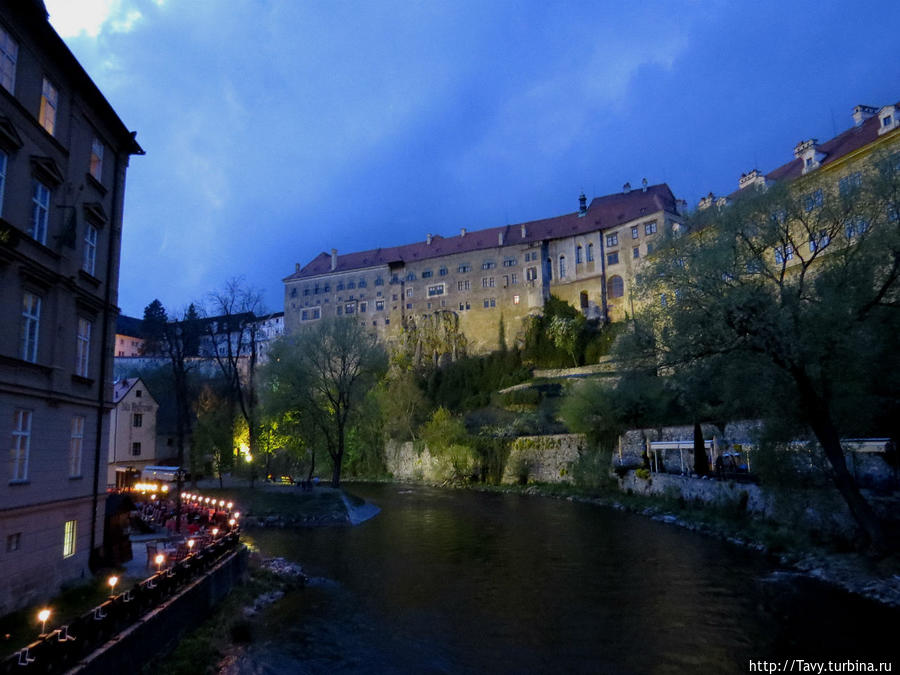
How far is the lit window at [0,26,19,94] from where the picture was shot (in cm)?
1055

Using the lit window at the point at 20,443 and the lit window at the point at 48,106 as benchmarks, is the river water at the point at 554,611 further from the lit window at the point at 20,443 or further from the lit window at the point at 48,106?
the lit window at the point at 48,106

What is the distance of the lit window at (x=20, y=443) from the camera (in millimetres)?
10594

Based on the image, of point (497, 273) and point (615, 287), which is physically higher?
point (497, 273)

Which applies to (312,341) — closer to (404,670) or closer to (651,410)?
(651,410)

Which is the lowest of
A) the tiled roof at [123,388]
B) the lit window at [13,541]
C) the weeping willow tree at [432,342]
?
the lit window at [13,541]

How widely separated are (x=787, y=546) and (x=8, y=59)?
1017 inches

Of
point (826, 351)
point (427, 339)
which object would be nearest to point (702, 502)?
point (826, 351)

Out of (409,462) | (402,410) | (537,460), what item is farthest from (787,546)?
(402,410)

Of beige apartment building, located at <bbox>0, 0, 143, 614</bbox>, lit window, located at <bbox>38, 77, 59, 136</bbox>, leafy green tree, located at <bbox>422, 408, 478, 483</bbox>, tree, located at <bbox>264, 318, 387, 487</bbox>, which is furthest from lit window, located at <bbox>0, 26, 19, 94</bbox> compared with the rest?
leafy green tree, located at <bbox>422, 408, 478, 483</bbox>

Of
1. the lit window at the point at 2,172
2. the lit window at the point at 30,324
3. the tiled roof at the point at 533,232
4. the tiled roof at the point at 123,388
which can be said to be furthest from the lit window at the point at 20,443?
the tiled roof at the point at 533,232

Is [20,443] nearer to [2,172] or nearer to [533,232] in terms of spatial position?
[2,172]

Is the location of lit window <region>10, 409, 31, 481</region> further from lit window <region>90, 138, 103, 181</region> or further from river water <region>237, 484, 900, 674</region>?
lit window <region>90, 138, 103, 181</region>

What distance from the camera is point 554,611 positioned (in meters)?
14.3

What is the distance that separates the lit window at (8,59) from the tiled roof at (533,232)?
215 ft
